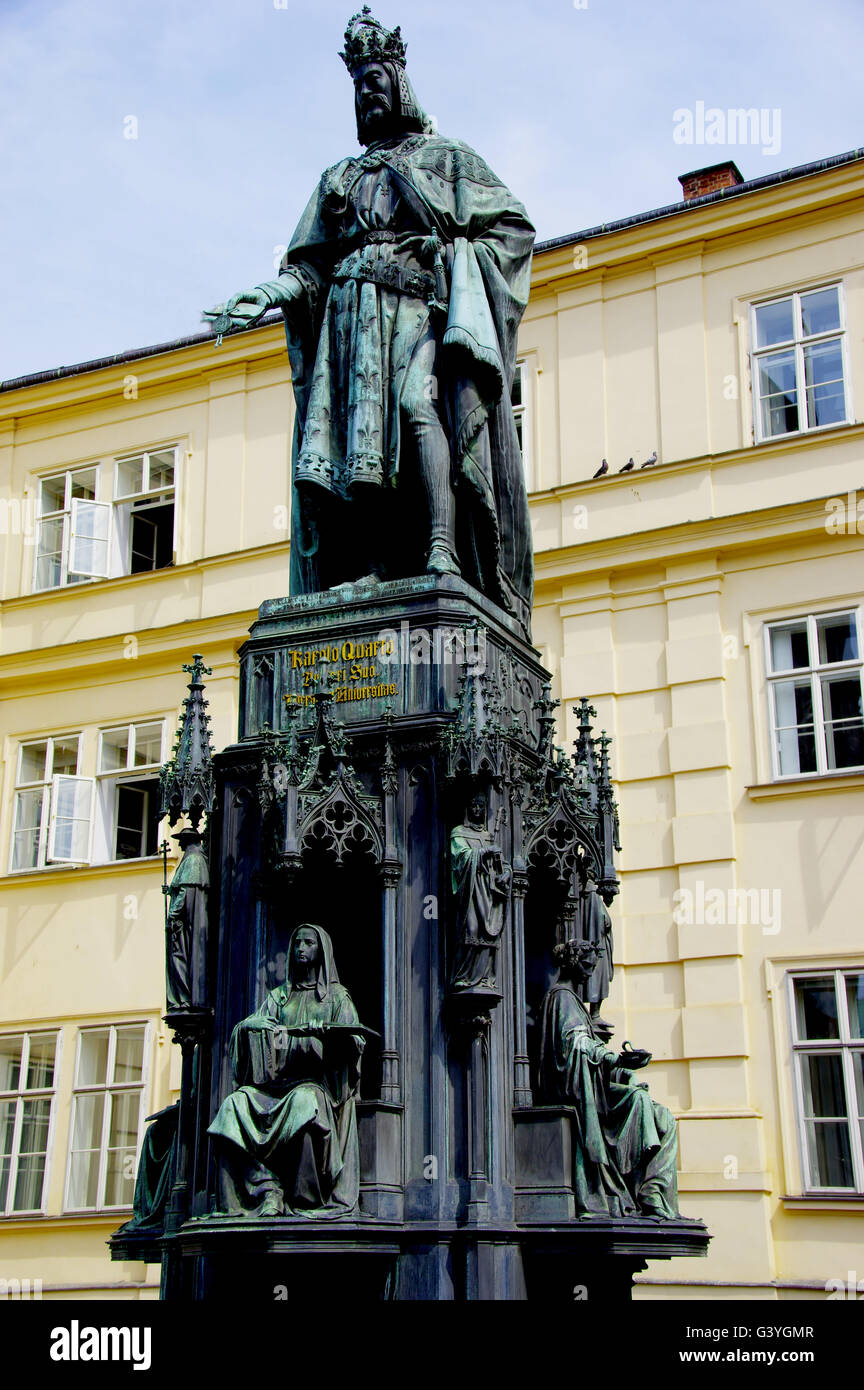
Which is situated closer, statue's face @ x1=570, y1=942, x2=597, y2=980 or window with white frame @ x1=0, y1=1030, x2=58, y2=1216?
statue's face @ x1=570, y1=942, x2=597, y2=980

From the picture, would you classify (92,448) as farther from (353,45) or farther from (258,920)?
(258,920)

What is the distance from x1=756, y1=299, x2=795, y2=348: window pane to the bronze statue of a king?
483 inches

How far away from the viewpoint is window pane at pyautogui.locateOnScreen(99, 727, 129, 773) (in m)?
25.1

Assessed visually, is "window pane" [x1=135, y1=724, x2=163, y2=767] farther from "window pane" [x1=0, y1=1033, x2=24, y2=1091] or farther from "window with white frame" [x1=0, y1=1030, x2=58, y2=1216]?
"window pane" [x1=0, y1=1033, x2=24, y2=1091]

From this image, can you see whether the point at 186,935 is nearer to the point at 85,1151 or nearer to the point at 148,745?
the point at 85,1151

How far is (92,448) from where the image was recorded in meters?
27.2

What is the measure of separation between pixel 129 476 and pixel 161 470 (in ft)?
1.74

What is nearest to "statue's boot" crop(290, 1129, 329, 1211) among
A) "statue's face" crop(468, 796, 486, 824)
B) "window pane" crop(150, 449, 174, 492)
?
"statue's face" crop(468, 796, 486, 824)

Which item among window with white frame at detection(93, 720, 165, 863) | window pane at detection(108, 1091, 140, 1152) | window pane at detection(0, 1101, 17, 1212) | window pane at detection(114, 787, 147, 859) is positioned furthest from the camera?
window pane at detection(114, 787, 147, 859)

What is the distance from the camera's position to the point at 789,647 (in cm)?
2084

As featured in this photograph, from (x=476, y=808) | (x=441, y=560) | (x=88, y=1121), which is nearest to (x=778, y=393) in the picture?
(x=88, y=1121)

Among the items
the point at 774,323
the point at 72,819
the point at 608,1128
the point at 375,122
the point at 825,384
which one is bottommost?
the point at 608,1128
